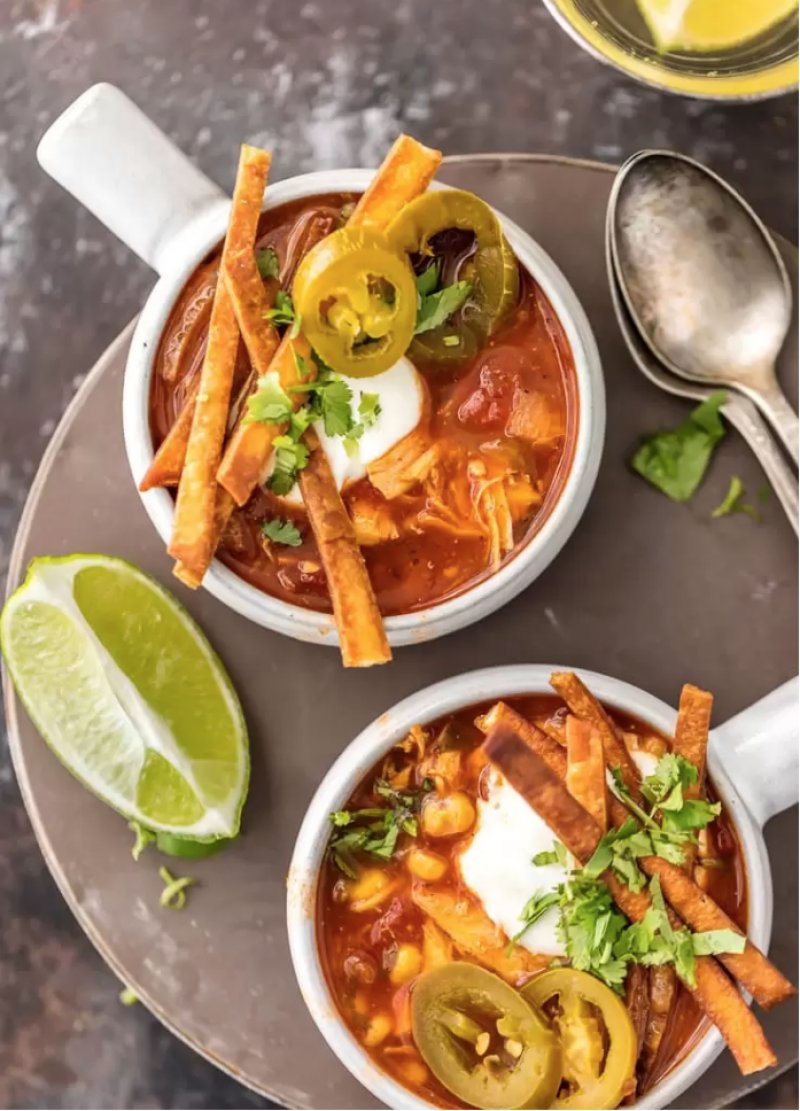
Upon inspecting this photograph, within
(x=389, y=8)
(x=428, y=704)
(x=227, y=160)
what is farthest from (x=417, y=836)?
(x=389, y=8)

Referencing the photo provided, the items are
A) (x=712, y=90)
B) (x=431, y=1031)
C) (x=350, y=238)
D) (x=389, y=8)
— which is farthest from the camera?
(x=389, y=8)

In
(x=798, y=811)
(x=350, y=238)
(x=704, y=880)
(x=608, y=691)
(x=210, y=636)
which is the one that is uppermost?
(x=350, y=238)

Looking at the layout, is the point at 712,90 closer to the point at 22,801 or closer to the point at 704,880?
the point at 704,880

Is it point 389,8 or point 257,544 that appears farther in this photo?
point 389,8

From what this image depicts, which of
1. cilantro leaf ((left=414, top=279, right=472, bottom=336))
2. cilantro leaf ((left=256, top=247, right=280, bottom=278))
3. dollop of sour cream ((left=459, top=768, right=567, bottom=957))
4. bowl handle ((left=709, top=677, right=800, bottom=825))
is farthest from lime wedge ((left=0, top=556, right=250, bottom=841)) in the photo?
bowl handle ((left=709, top=677, right=800, bottom=825))

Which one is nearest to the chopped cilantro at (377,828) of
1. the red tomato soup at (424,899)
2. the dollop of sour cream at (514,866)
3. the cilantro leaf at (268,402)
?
the red tomato soup at (424,899)

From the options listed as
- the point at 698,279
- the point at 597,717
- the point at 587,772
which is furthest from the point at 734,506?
the point at 587,772
